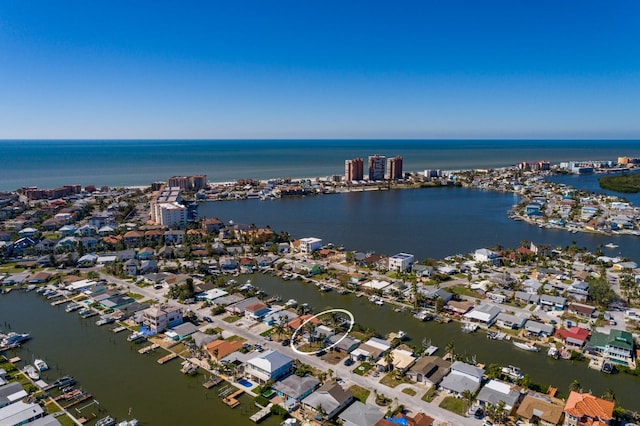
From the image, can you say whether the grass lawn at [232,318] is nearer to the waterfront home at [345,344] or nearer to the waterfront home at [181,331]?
the waterfront home at [181,331]

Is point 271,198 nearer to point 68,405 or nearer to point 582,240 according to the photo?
point 582,240

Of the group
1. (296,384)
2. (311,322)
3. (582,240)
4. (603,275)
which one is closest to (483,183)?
(582,240)

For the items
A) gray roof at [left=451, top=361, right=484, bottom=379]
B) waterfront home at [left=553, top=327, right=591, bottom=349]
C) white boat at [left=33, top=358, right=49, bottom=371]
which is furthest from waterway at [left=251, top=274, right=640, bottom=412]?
white boat at [left=33, top=358, right=49, bottom=371]

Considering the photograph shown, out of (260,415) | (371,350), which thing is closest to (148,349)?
(260,415)

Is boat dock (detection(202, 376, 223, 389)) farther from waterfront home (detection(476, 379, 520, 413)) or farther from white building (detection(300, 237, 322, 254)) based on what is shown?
white building (detection(300, 237, 322, 254))

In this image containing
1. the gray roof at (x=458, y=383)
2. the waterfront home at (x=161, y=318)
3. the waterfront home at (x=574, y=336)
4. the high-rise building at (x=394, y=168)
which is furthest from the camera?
the high-rise building at (x=394, y=168)

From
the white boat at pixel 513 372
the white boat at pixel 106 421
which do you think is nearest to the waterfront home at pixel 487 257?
the white boat at pixel 513 372

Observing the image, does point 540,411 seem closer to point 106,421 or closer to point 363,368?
point 363,368
